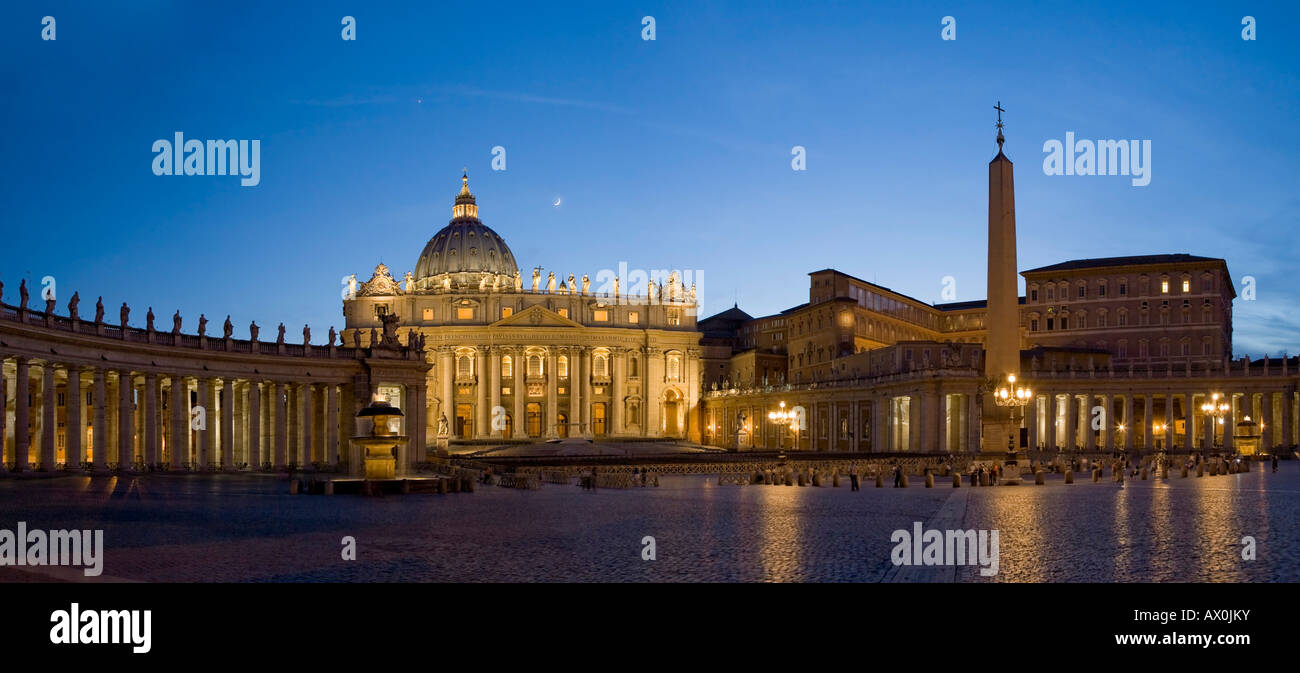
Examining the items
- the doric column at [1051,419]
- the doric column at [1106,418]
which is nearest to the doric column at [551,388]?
the doric column at [1051,419]

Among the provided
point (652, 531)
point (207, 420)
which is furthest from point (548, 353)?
point (652, 531)

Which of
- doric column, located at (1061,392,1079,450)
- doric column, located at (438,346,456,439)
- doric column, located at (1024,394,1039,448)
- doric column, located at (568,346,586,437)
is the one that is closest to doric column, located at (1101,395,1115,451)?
doric column, located at (1061,392,1079,450)

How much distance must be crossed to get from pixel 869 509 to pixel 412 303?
10608 centimetres

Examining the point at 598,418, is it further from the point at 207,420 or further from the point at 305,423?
the point at 207,420

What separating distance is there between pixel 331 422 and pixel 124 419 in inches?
612

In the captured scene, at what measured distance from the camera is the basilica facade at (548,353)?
128 meters

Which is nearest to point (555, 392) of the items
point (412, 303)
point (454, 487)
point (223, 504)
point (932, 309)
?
point (412, 303)

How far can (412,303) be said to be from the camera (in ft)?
434

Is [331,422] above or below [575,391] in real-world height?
below

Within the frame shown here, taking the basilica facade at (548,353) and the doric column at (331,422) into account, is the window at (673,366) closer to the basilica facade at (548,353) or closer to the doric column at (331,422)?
the basilica facade at (548,353)

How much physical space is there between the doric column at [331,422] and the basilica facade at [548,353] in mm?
54908

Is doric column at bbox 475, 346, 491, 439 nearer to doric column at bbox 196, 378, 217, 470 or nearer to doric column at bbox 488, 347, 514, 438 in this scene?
doric column at bbox 488, 347, 514, 438

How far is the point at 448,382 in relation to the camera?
127 m
